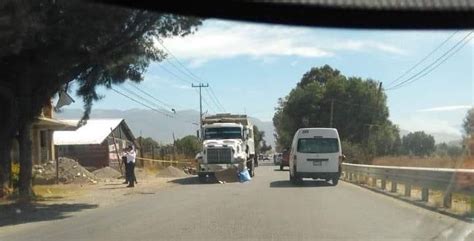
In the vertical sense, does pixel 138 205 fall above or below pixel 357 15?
below

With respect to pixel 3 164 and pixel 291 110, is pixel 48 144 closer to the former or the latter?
pixel 3 164

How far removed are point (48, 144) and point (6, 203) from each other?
25.2 meters

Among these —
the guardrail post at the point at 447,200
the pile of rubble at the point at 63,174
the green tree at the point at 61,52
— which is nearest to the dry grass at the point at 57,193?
the green tree at the point at 61,52

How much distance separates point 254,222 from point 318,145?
1568 centimetres

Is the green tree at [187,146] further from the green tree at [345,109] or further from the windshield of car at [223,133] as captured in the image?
the windshield of car at [223,133]

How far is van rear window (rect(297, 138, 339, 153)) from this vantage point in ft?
97.4

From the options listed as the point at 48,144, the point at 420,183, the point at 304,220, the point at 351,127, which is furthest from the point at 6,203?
the point at 351,127

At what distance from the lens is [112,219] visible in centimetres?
1598

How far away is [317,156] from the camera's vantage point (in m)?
29.5

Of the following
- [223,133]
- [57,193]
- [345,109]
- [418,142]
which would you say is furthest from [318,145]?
[345,109]

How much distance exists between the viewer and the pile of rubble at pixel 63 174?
33688 millimetres

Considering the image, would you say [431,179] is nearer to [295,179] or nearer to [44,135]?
[295,179]

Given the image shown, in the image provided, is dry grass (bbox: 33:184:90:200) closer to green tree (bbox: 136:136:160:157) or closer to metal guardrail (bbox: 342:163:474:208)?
metal guardrail (bbox: 342:163:474:208)

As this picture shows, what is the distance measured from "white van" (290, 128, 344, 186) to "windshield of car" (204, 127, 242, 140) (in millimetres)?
6176
